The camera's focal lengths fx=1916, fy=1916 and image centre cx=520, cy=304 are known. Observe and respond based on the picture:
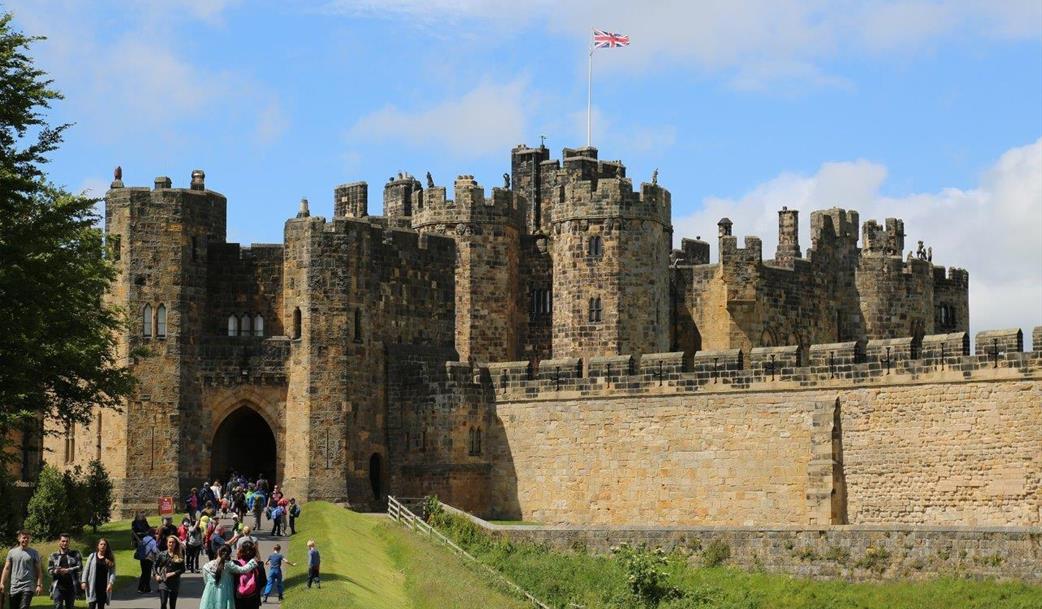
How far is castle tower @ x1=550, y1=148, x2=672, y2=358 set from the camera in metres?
59.1

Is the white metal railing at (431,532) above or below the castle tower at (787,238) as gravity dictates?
below

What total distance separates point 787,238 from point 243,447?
21441 mm

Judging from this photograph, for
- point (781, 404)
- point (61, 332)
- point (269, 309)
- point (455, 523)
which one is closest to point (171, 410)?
point (269, 309)

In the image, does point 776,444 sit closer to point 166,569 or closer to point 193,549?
point 193,549

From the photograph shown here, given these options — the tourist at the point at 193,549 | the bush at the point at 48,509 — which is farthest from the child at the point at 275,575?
the bush at the point at 48,509

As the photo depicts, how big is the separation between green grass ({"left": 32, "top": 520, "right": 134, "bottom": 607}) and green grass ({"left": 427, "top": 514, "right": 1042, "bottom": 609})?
861 cm

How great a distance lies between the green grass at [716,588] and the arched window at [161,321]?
1065cm

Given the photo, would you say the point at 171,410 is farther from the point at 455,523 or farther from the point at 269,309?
the point at 455,523

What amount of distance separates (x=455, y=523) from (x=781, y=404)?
891 cm

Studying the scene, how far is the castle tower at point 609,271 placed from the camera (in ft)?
194

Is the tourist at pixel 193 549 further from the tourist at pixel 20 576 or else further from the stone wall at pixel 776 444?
the stone wall at pixel 776 444

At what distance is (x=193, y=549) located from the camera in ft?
130

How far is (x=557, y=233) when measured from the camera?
60750 mm

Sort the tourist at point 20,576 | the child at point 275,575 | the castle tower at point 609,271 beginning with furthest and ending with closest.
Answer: the castle tower at point 609,271
the child at point 275,575
the tourist at point 20,576
